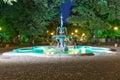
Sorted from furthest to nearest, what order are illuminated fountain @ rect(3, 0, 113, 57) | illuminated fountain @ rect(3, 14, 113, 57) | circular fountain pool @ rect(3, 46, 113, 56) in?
illuminated fountain @ rect(3, 14, 113, 57), illuminated fountain @ rect(3, 0, 113, 57), circular fountain pool @ rect(3, 46, 113, 56)

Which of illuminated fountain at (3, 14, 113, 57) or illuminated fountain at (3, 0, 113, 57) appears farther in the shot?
illuminated fountain at (3, 14, 113, 57)

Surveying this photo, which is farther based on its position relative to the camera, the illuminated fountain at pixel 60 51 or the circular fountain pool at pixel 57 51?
the illuminated fountain at pixel 60 51

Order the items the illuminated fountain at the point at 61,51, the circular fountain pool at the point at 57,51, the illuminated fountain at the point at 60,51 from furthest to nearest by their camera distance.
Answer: the illuminated fountain at the point at 61,51 < the illuminated fountain at the point at 60,51 < the circular fountain pool at the point at 57,51

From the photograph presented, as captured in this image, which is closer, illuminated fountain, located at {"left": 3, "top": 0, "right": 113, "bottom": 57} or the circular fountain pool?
the circular fountain pool

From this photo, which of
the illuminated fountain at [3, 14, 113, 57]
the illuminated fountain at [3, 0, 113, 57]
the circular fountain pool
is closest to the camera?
the circular fountain pool

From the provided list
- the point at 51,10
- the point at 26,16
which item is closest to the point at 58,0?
the point at 51,10

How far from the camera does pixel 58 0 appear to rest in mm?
62188

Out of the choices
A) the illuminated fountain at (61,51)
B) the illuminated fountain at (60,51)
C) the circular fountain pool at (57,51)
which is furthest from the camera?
the illuminated fountain at (61,51)

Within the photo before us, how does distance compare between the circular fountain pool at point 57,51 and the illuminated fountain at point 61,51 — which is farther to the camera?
the illuminated fountain at point 61,51

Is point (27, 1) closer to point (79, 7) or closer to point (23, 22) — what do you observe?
point (23, 22)

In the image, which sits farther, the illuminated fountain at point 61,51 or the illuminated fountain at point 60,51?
the illuminated fountain at point 61,51

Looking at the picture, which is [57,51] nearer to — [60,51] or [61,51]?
[60,51]

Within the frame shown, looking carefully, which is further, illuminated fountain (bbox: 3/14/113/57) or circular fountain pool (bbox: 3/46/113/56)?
illuminated fountain (bbox: 3/14/113/57)

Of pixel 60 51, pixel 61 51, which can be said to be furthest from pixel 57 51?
pixel 61 51
